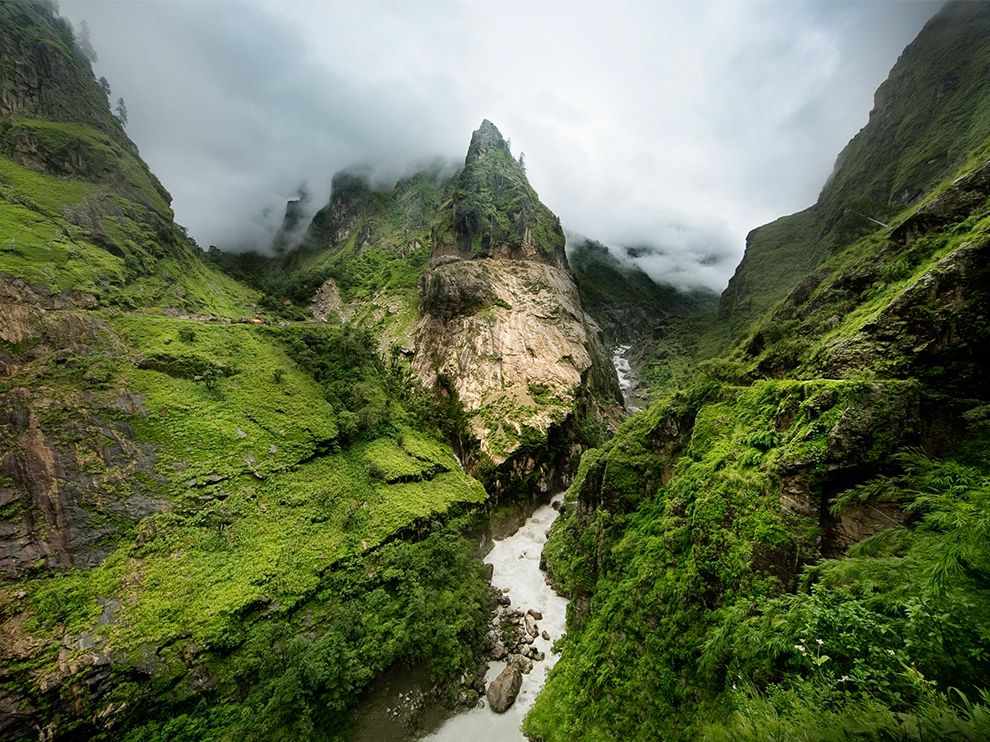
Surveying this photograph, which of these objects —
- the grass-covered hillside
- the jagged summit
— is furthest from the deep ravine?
the jagged summit

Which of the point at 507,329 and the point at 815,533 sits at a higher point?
the point at 507,329

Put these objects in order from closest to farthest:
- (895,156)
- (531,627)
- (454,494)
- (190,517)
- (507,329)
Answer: (190,517), (531,627), (454,494), (507,329), (895,156)

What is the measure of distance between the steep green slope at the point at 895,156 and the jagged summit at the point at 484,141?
238ft

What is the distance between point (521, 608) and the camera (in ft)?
90.8

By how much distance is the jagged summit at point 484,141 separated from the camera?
305 feet

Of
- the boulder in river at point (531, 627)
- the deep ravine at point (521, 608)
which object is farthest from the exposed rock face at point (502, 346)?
the boulder in river at point (531, 627)

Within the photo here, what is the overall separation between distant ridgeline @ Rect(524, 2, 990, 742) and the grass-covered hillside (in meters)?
11.0

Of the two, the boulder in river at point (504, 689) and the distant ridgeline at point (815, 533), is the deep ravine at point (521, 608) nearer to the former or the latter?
the boulder in river at point (504, 689)

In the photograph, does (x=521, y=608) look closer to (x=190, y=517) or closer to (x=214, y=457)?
(x=190, y=517)

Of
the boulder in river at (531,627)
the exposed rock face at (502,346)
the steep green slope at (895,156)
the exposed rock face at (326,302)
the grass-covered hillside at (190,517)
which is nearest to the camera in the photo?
the grass-covered hillside at (190,517)

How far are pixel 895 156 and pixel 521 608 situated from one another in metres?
106

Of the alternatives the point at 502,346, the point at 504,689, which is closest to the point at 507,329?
the point at 502,346

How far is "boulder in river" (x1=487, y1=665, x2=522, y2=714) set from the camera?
795 inches

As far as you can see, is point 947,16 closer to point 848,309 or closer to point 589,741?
point 848,309
